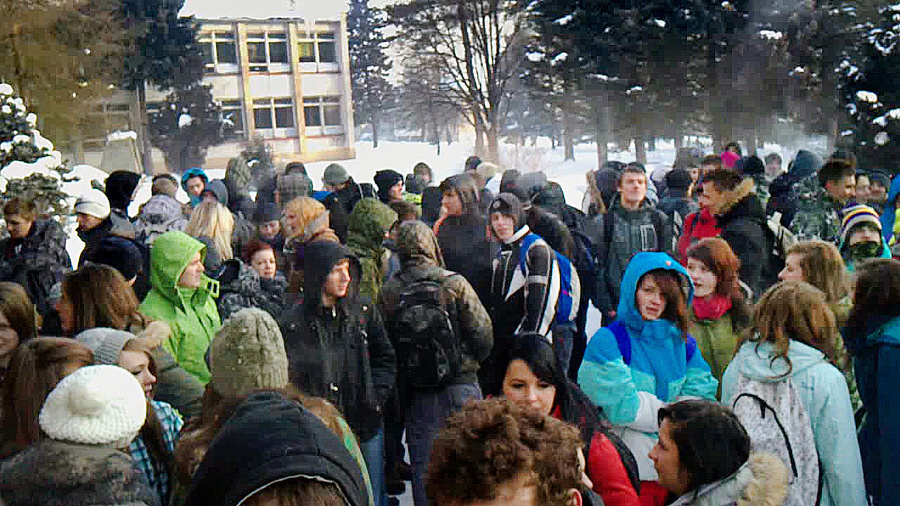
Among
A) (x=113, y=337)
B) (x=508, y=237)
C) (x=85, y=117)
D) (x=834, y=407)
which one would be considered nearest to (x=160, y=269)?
(x=113, y=337)

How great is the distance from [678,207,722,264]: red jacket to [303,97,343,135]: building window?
44.4 meters

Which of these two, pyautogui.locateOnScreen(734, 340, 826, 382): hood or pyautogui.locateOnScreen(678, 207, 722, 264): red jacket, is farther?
pyautogui.locateOnScreen(678, 207, 722, 264): red jacket

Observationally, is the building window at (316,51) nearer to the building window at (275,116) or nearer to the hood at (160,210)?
the building window at (275,116)

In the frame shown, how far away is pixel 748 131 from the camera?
35750 mm

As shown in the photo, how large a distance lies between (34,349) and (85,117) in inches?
1288

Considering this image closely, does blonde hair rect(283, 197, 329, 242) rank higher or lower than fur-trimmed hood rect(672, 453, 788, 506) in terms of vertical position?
higher

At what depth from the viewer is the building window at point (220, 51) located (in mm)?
46438

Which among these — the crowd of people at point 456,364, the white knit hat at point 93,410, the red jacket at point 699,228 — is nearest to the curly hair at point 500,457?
the crowd of people at point 456,364

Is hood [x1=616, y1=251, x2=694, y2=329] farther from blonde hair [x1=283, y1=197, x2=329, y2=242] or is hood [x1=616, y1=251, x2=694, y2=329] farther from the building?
the building

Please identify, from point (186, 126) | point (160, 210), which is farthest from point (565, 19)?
point (160, 210)

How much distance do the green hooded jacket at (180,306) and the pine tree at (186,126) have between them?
3673 cm

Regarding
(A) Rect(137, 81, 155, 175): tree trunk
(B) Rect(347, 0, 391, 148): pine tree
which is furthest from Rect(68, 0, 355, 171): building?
(B) Rect(347, 0, 391, 148): pine tree

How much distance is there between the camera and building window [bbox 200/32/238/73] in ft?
152

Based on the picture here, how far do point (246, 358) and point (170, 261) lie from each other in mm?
1617
